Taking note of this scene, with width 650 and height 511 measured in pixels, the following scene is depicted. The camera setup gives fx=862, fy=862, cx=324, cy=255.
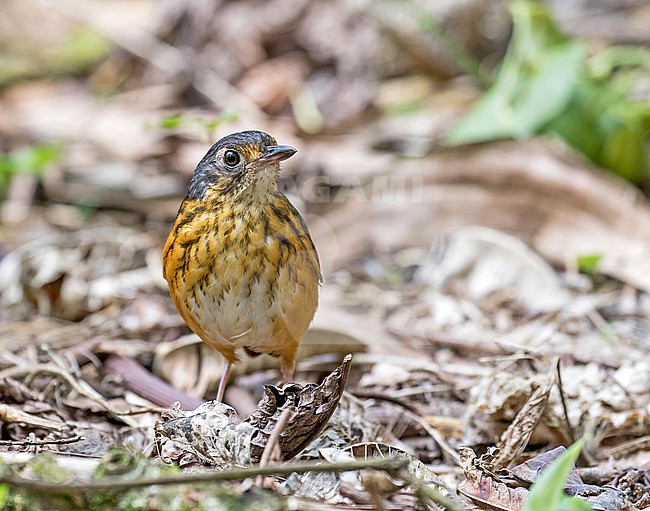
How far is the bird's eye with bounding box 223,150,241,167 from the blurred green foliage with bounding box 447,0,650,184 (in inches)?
140

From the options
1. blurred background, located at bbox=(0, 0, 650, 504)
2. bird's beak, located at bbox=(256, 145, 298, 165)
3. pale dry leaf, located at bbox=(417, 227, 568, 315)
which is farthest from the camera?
pale dry leaf, located at bbox=(417, 227, 568, 315)

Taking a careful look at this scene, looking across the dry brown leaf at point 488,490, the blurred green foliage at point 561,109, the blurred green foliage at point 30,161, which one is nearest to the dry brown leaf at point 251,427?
the dry brown leaf at point 488,490

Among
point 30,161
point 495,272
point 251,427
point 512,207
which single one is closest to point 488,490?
point 251,427

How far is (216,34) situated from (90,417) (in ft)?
20.1

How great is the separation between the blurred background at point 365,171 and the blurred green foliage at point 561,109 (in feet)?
0.06

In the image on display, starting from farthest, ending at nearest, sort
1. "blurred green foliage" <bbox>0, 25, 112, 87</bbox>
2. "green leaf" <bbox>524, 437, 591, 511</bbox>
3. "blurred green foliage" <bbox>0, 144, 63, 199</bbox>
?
"blurred green foliage" <bbox>0, 25, 112, 87</bbox> < "blurred green foliage" <bbox>0, 144, 63, 199</bbox> < "green leaf" <bbox>524, 437, 591, 511</bbox>

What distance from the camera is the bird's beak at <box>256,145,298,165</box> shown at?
3367 millimetres

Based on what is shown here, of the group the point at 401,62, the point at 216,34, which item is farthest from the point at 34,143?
the point at 401,62

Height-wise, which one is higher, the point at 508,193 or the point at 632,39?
the point at 632,39

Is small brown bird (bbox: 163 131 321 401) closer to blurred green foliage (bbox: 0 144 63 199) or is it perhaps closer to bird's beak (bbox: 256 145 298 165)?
bird's beak (bbox: 256 145 298 165)

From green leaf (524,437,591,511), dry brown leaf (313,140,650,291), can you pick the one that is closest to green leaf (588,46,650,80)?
dry brown leaf (313,140,650,291)

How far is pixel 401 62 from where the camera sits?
31.2 feet

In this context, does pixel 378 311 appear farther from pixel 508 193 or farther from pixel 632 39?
pixel 632 39

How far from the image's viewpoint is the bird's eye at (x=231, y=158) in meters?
3.45
